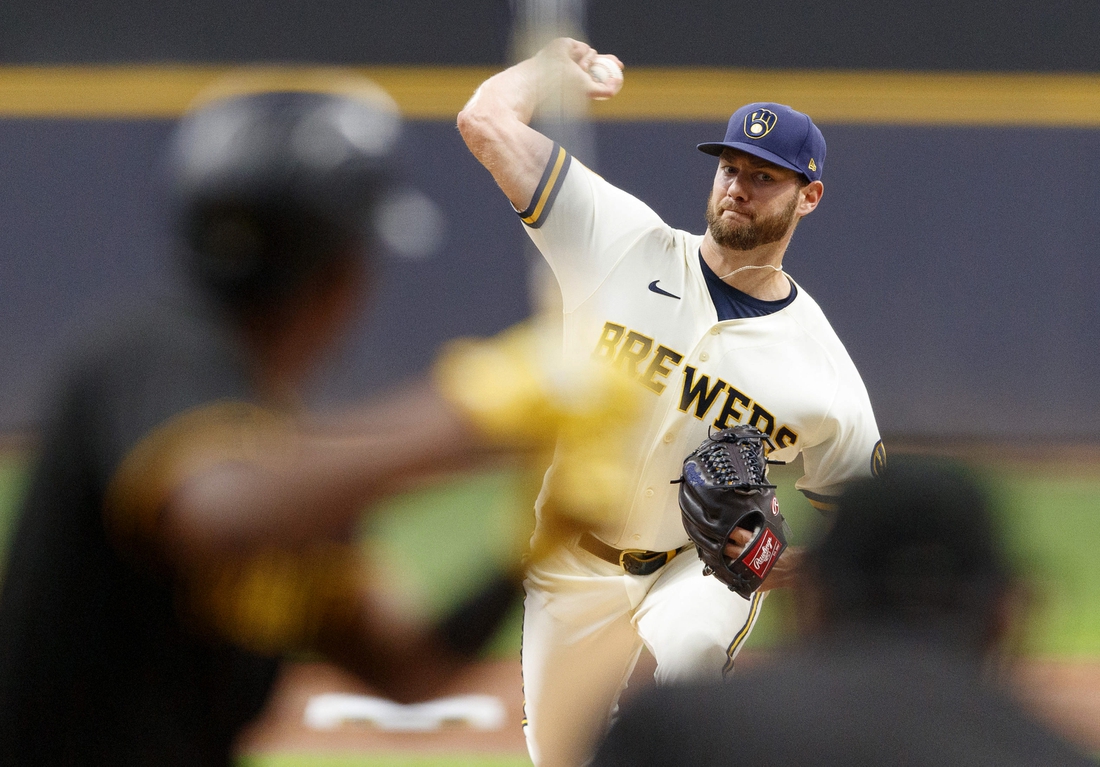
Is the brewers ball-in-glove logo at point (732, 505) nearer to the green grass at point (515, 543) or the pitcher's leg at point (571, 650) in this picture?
the green grass at point (515, 543)

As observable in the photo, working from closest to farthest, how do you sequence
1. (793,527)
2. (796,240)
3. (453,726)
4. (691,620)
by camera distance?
(691,620), (453,726), (793,527), (796,240)

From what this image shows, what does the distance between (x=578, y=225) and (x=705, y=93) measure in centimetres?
480

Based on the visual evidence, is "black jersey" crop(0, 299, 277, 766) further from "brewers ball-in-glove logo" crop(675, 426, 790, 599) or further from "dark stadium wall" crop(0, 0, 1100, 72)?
"dark stadium wall" crop(0, 0, 1100, 72)

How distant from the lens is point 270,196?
121 cm

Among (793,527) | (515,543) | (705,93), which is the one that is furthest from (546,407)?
(705,93)

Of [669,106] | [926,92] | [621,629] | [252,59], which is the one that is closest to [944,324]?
[926,92]

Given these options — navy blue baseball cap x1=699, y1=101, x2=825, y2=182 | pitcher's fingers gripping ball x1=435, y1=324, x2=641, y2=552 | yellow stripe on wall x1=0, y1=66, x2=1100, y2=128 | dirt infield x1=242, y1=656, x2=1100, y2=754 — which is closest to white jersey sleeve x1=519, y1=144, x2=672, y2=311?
navy blue baseball cap x1=699, y1=101, x2=825, y2=182

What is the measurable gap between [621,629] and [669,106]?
520 centimetres

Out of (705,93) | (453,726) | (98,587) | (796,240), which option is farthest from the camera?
(796,240)

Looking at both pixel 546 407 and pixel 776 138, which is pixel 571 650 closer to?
pixel 776 138

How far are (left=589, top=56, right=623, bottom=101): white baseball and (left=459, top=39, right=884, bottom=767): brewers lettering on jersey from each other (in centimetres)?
2

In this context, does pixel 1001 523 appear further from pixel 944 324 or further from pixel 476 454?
pixel 944 324

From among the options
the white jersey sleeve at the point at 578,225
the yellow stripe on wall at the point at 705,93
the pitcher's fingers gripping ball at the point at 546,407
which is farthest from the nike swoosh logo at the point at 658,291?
the yellow stripe on wall at the point at 705,93

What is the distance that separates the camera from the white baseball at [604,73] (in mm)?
2877
